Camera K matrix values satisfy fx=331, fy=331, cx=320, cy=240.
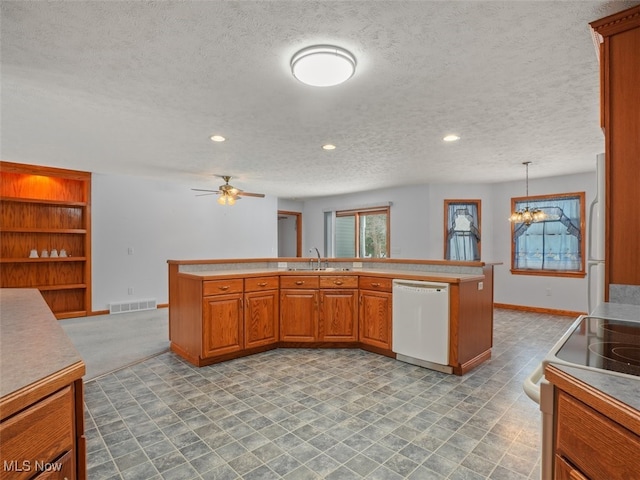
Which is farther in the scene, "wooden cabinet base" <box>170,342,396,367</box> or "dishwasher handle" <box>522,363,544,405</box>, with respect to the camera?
"wooden cabinet base" <box>170,342,396,367</box>

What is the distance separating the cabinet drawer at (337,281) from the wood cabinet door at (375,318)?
0.17 meters

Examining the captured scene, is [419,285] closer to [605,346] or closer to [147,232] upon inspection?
[605,346]

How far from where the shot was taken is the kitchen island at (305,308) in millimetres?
3221

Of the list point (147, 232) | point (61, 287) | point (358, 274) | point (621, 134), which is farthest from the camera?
point (147, 232)

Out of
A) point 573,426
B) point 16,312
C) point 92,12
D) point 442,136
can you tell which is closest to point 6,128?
point 92,12

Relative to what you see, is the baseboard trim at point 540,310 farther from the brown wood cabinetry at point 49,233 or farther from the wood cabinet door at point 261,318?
the brown wood cabinetry at point 49,233

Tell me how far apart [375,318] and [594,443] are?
2.90 meters

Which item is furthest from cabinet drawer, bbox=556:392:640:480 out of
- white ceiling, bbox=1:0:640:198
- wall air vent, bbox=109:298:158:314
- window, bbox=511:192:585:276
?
wall air vent, bbox=109:298:158:314

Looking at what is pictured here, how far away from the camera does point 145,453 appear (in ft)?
6.26

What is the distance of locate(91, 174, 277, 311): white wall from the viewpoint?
220 inches

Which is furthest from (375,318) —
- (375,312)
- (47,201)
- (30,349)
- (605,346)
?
(47,201)

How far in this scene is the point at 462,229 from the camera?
6562mm

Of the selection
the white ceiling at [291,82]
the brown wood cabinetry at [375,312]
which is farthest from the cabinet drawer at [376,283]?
the white ceiling at [291,82]

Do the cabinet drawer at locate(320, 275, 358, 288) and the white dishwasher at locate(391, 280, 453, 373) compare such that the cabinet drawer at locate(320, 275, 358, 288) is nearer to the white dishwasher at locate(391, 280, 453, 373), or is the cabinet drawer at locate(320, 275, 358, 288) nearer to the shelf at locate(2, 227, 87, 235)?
the white dishwasher at locate(391, 280, 453, 373)
